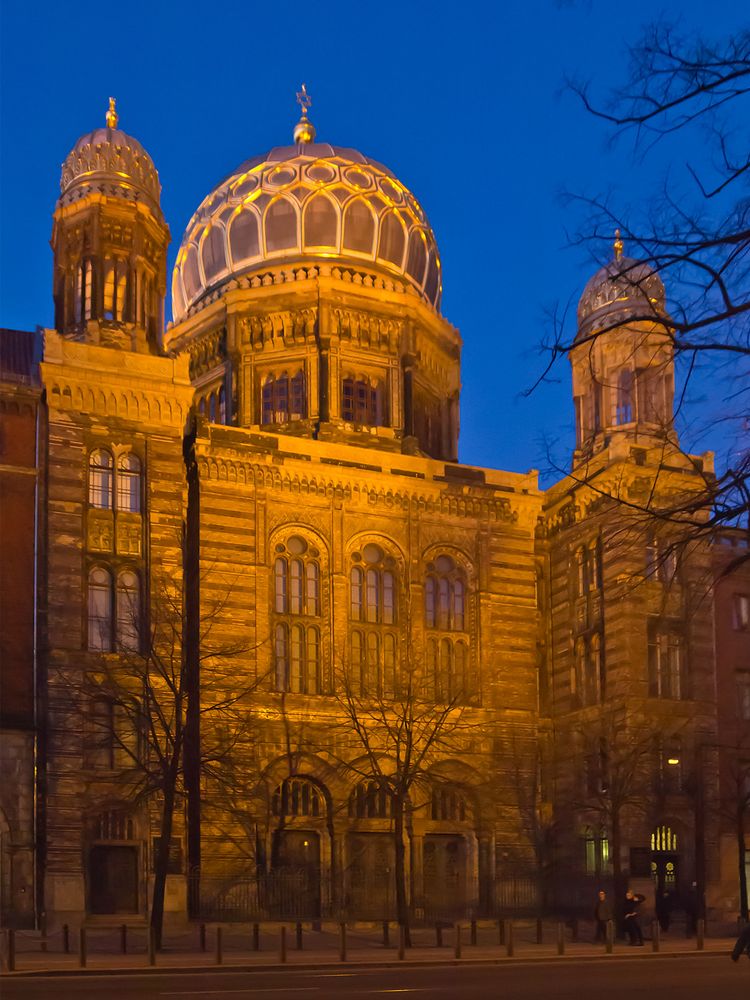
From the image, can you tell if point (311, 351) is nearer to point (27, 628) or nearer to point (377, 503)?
point (377, 503)

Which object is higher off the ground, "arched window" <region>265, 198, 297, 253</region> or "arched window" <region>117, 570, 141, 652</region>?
"arched window" <region>265, 198, 297, 253</region>

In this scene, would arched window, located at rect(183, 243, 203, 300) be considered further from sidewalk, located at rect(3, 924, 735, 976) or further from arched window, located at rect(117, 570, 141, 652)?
sidewalk, located at rect(3, 924, 735, 976)

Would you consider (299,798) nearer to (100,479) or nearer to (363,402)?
(100,479)

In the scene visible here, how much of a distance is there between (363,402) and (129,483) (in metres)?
12.2

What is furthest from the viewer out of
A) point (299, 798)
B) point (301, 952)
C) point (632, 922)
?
point (299, 798)

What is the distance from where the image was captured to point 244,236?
198ft

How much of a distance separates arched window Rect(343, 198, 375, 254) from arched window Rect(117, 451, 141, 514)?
1494cm

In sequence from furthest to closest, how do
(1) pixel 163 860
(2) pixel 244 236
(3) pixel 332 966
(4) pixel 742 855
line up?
(2) pixel 244 236 < (4) pixel 742 855 < (1) pixel 163 860 < (3) pixel 332 966

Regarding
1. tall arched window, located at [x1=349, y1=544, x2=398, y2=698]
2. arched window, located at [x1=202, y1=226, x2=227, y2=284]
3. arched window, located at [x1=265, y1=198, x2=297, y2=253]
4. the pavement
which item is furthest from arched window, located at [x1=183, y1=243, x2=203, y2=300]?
the pavement

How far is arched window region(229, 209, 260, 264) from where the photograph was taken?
197ft

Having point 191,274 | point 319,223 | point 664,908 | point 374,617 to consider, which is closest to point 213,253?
point 191,274

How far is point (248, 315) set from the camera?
58.8 meters

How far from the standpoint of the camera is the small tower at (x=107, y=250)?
51.8 m

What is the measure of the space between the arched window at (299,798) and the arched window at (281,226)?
69.0ft
